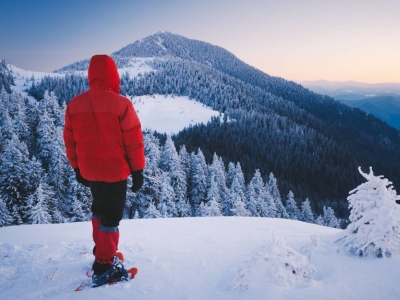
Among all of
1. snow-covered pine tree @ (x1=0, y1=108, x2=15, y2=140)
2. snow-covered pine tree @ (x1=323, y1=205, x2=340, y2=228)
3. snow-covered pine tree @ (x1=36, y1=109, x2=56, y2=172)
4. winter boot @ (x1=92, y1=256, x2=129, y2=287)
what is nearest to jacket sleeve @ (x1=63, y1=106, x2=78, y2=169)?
winter boot @ (x1=92, y1=256, x2=129, y2=287)

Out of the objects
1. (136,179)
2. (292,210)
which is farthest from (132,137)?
(292,210)

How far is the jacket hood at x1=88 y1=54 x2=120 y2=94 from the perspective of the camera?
3.20 m

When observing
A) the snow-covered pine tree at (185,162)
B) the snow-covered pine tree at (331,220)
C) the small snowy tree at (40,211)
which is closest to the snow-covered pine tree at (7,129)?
the small snowy tree at (40,211)

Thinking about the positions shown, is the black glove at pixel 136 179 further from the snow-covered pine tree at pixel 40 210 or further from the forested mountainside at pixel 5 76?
the forested mountainside at pixel 5 76

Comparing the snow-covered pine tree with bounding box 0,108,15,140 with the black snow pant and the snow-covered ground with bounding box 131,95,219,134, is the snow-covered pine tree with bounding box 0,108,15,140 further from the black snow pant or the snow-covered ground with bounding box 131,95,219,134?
the snow-covered ground with bounding box 131,95,219,134

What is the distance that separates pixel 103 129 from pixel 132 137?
37 centimetres

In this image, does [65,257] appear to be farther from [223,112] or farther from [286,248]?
[223,112]

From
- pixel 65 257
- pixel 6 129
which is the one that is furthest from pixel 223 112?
pixel 65 257

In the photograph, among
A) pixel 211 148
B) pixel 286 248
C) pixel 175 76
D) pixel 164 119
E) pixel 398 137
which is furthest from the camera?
pixel 398 137

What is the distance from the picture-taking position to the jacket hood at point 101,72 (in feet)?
10.5

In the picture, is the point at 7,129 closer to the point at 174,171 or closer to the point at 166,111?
the point at 174,171

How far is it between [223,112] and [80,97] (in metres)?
130

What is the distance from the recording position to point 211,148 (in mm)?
83062

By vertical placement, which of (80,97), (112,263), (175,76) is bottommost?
(112,263)
